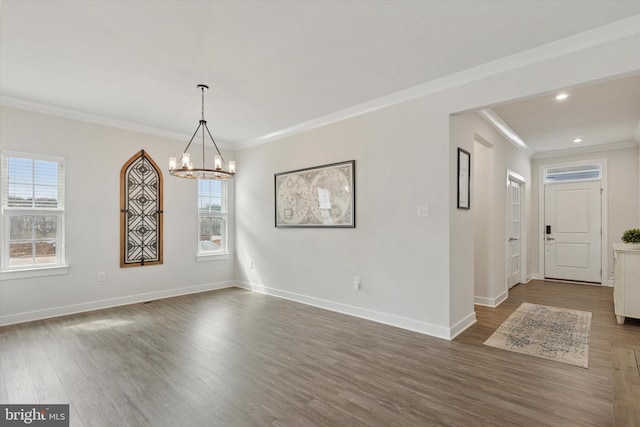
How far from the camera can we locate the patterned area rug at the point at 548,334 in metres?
2.92

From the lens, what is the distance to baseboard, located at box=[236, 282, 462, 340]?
133 inches

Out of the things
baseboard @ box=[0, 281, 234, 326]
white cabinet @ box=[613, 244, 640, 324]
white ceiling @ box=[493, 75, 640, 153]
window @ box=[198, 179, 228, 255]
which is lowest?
baseboard @ box=[0, 281, 234, 326]

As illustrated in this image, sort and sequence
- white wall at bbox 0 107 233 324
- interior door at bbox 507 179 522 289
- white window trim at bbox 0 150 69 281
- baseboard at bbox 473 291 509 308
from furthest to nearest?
interior door at bbox 507 179 522 289
baseboard at bbox 473 291 509 308
white wall at bbox 0 107 233 324
white window trim at bbox 0 150 69 281

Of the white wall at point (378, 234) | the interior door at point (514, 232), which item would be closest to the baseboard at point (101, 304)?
the white wall at point (378, 234)

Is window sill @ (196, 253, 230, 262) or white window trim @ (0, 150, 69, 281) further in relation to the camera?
window sill @ (196, 253, 230, 262)

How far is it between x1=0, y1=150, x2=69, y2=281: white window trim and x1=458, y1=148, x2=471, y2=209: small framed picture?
508 centimetres

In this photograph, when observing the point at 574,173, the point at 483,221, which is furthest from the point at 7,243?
the point at 574,173

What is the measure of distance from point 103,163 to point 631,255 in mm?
6929

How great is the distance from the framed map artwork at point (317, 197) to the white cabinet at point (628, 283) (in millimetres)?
3179

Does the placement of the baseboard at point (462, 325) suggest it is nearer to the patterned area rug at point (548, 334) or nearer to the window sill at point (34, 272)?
the patterned area rug at point (548, 334)

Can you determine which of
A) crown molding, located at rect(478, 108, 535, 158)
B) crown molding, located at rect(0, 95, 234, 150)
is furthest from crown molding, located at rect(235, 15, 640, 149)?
crown molding, located at rect(0, 95, 234, 150)

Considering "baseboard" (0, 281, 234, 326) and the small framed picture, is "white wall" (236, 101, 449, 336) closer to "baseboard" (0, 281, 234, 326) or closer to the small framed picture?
the small framed picture

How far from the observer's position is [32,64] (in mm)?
3035

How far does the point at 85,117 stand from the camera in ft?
14.5
